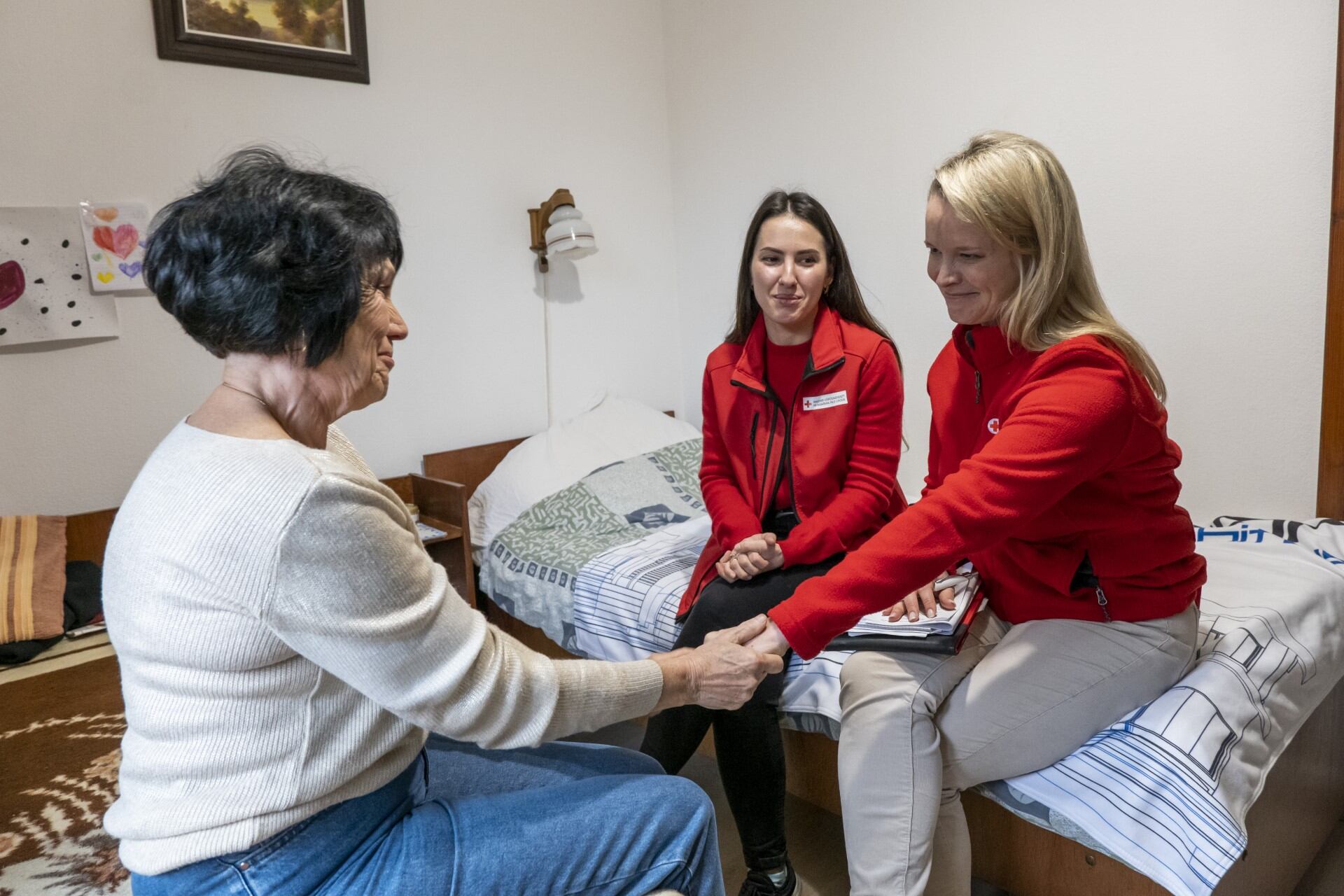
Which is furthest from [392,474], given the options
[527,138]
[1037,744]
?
[1037,744]

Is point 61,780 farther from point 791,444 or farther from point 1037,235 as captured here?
point 1037,235

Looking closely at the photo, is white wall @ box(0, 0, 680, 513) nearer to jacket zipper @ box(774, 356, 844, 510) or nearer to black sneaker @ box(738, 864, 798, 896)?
jacket zipper @ box(774, 356, 844, 510)

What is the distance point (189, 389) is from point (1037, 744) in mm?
2363

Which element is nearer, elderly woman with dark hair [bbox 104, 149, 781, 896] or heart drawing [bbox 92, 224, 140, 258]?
elderly woman with dark hair [bbox 104, 149, 781, 896]

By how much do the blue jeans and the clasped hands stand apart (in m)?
0.67

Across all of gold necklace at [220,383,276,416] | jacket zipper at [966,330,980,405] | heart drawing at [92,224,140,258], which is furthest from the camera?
heart drawing at [92,224,140,258]

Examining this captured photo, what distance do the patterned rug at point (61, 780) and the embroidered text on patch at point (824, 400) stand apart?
4.90 ft

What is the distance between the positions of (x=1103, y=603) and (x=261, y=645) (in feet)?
3.94

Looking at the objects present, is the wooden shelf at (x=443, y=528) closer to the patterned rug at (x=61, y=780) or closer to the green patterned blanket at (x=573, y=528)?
the green patterned blanket at (x=573, y=528)

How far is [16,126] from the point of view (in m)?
2.32

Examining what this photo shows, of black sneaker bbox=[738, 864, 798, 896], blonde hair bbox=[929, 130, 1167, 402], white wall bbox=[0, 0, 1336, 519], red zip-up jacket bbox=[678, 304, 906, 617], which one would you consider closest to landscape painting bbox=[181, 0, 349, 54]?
white wall bbox=[0, 0, 1336, 519]

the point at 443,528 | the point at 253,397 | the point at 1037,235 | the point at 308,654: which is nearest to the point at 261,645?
the point at 308,654

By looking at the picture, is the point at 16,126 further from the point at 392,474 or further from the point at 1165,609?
the point at 1165,609

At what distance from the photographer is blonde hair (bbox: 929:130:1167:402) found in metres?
1.41
